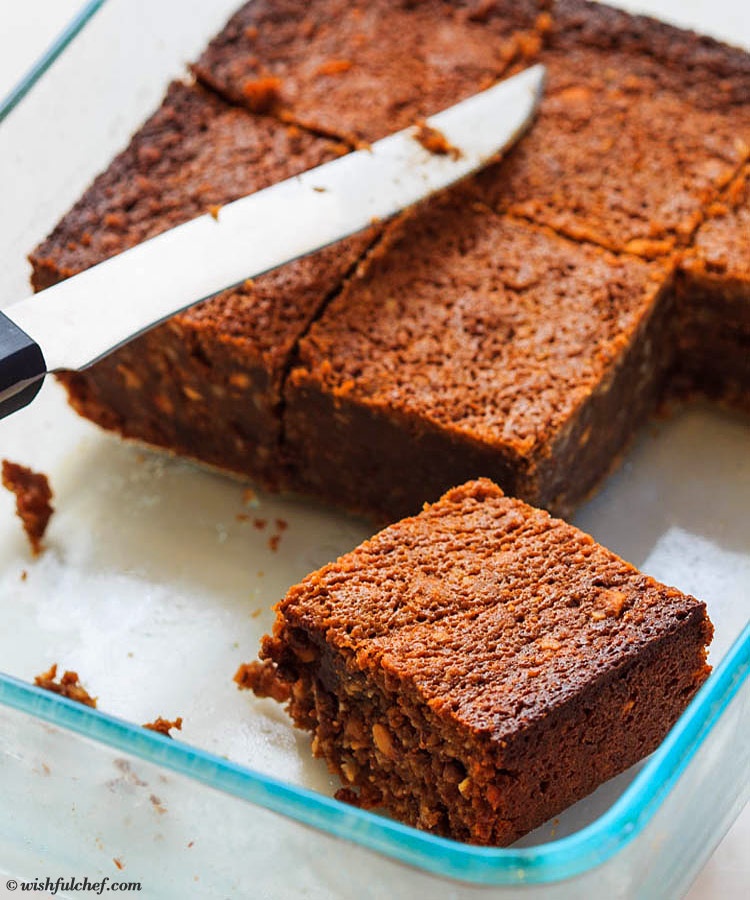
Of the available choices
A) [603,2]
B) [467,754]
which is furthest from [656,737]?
[603,2]

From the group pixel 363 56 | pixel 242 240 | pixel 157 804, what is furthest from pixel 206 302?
pixel 157 804

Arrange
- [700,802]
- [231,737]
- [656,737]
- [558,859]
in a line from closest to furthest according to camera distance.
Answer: [558,859]
[700,802]
[656,737]
[231,737]

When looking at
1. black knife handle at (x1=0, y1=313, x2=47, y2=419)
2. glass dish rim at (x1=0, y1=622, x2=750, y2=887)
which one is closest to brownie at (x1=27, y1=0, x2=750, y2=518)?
black knife handle at (x1=0, y1=313, x2=47, y2=419)

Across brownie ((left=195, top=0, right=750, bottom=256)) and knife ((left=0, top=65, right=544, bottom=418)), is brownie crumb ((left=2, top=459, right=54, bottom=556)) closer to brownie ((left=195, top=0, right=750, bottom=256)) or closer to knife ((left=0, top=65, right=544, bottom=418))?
knife ((left=0, top=65, right=544, bottom=418))

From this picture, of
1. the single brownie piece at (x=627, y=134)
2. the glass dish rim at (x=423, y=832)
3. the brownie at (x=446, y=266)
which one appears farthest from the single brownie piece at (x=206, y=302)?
the glass dish rim at (x=423, y=832)

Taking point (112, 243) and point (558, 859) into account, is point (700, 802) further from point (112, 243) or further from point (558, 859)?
point (112, 243)

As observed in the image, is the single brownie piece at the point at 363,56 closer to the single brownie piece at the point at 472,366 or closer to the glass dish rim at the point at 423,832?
the single brownie piece at the point at 472,366

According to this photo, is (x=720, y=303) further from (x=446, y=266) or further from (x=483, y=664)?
(x=483, y=664)
